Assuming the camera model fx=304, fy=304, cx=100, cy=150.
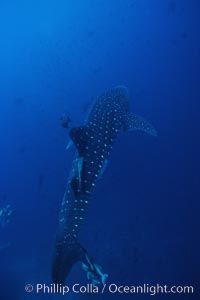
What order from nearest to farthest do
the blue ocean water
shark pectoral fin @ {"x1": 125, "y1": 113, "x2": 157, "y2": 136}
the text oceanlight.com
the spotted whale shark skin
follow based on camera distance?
the spotted whale shark skin, shark pectoral fin @ {"x1": 125, "y1": 113, "x2": 157, "y2": 136}, the text oceanlight.com, the blue ocean water

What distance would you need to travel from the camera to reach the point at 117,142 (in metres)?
8.15

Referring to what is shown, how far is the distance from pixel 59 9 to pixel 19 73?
2735 mm

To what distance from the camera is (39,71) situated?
34.3 feet

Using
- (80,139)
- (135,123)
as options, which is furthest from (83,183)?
(135,123)

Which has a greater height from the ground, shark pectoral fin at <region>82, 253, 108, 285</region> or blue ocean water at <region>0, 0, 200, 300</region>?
blue ocean water at <region>0, 0, 200, 300</region>

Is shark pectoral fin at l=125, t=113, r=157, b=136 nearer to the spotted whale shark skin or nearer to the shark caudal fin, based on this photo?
the spotted whale shark skin

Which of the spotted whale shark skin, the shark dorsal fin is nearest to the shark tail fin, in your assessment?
the spotted whale shark skin

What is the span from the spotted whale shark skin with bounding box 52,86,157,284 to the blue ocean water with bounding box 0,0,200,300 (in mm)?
3060

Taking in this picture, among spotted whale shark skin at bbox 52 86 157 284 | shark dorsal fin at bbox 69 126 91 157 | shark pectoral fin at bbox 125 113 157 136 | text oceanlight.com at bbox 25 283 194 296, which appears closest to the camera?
spotted whale shark skin at bbox 52 86 157 284

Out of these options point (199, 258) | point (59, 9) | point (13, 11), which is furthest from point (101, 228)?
point (13, 11)

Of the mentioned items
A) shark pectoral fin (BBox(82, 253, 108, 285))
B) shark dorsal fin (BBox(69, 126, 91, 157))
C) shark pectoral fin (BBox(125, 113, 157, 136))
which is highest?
shark pectoral fin (BBox(125, 113, 157, 136))

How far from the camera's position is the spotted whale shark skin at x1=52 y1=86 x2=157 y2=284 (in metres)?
3.27

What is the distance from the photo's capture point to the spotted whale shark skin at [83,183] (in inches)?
129

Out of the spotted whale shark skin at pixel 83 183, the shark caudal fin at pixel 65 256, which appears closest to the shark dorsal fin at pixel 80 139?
the spotted whale shark skin at pixel 83 183
